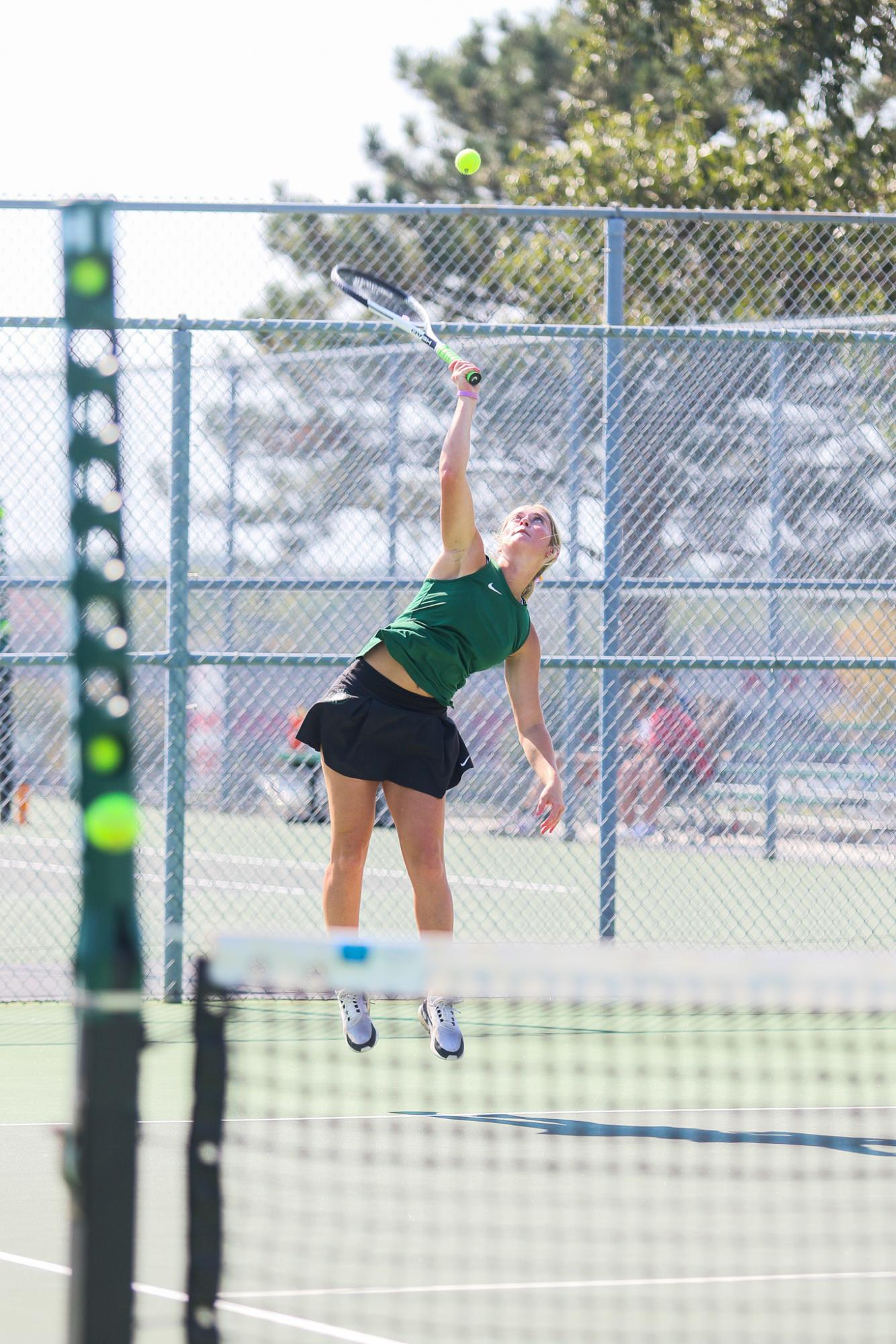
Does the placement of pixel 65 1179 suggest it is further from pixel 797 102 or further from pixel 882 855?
pixel 797 102

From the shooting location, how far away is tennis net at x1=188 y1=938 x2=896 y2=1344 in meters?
2.59

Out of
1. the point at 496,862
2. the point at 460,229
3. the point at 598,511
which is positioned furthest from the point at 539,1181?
the point at 460,229

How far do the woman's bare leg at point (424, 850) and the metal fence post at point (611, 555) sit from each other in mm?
1906

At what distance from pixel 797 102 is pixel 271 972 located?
1532cm

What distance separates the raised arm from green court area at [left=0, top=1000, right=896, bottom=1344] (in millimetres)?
1418

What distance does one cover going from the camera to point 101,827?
6.45 feet

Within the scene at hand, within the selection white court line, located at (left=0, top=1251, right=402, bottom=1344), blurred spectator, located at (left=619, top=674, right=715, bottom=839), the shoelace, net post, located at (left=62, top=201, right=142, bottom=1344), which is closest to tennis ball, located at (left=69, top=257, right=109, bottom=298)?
net post, located at (left=62, top=201, right=142, bottom=1344)

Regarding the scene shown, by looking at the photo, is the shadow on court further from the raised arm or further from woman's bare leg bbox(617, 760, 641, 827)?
woman's bare leg bbox(617, 760, 641, 827)

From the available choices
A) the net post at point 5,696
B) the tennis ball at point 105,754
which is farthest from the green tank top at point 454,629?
the tennis ball at point 105,754

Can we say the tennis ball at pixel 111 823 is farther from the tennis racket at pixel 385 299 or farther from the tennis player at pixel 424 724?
the tennis racket at pixel 385 299

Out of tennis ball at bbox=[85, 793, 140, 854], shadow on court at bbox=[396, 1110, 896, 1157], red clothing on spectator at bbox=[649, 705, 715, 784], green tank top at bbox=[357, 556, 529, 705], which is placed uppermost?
red clothing on spectator at bbox=[649, 705, 715, 784]

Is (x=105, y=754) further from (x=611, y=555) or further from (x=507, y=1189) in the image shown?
(x=611, y=555)

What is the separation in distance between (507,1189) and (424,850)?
1321mm

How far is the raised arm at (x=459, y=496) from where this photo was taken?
207 inches
